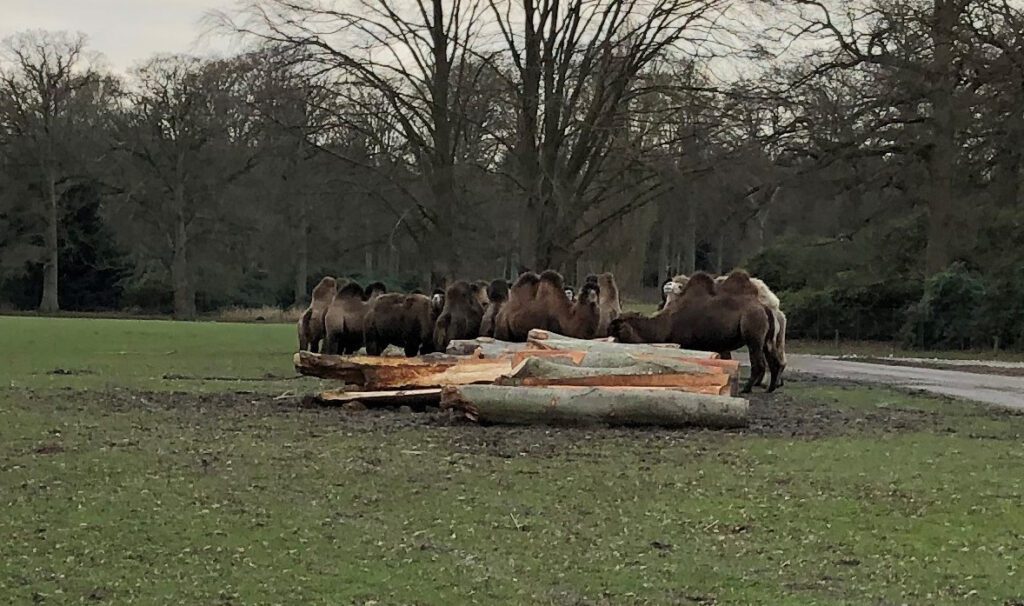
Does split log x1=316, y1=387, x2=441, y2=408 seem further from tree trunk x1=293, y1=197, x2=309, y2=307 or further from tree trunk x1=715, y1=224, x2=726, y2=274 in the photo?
tree trunk x1=293, y1=197, x2=309, y2=307

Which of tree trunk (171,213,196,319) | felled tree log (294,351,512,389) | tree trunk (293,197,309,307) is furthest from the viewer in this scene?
tree trunk (293,197,309,307)

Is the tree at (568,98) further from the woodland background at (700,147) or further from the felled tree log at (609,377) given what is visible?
the felled tree log at (609,377)

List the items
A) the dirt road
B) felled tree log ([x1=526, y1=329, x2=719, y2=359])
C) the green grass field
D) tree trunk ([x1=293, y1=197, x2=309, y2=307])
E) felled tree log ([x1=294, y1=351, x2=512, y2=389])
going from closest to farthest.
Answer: the green grass field → felled tree log ([x1=294, y1=351, x2=512, y2=389]) → felled tree log ([x1=526, y1=329, x2=719, y2=359]) → the dirt road → tree trunk ([x1=293, y1=197, x2=309, y2=307])

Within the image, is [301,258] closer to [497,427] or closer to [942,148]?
[942,148]

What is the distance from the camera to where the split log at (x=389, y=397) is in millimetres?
13648

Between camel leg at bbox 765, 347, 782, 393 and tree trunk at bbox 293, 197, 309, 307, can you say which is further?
tree trunk at bbox 293, 197, 309, 307

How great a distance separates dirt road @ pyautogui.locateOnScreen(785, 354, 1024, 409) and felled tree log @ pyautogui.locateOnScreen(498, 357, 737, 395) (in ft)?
17.3

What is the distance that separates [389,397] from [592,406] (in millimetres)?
2580

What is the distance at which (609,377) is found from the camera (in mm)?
13164

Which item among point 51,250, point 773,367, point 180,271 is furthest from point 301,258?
point 773,367

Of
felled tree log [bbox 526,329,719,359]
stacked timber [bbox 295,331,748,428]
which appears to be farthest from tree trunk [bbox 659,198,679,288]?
stacked timber [bbox 295,331,748,428]

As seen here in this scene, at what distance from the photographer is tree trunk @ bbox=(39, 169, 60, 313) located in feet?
188

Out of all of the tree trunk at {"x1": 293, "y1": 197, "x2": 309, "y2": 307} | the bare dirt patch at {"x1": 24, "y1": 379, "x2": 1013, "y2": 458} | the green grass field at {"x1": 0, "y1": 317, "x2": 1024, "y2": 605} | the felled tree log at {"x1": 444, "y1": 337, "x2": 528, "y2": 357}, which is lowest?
the green grass field at {"x1": 0, "y1": 317, "x2": 1024, "y2": 605}

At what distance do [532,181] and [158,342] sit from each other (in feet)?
32.2
